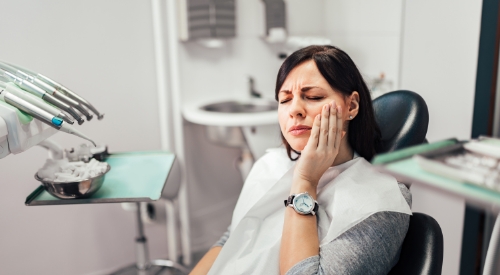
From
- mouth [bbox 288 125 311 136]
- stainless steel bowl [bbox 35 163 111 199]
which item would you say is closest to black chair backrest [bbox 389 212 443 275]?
mouth [bbox 288 125 311 136]

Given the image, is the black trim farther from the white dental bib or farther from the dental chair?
the white dental bib

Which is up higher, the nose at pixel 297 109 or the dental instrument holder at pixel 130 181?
the nose at pixel 297 109

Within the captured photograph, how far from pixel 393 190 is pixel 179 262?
1.74 meters

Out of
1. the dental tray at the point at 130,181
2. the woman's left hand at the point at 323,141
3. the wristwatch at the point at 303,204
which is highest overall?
the woman's left hand at the point at 323,141

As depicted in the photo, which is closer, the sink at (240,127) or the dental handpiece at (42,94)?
the dental handpiece at (42,94)

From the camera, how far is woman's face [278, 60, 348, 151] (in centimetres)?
114

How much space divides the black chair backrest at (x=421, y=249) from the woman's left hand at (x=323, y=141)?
27cm

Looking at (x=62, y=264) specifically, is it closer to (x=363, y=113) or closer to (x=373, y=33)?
(x=363, y=113)

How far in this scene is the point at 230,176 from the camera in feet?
8.98

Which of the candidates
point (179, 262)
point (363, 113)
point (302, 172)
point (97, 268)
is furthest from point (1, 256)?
point (363, 113)

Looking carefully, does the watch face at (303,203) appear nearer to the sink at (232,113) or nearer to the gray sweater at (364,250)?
the gray sweater at (364,250)

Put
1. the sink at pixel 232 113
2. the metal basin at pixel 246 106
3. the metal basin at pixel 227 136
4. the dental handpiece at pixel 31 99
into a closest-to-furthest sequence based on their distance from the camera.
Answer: the dental handpiece at pixel 31 99, the sink at pixel 232 113, the metal basin at pixel 227 136, the metal basin at pixel 246 106

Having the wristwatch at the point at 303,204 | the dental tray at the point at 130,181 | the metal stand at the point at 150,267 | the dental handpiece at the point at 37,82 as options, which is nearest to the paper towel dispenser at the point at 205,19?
the dental tray at the point at 130,181

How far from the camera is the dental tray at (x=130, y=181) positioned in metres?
1.21
